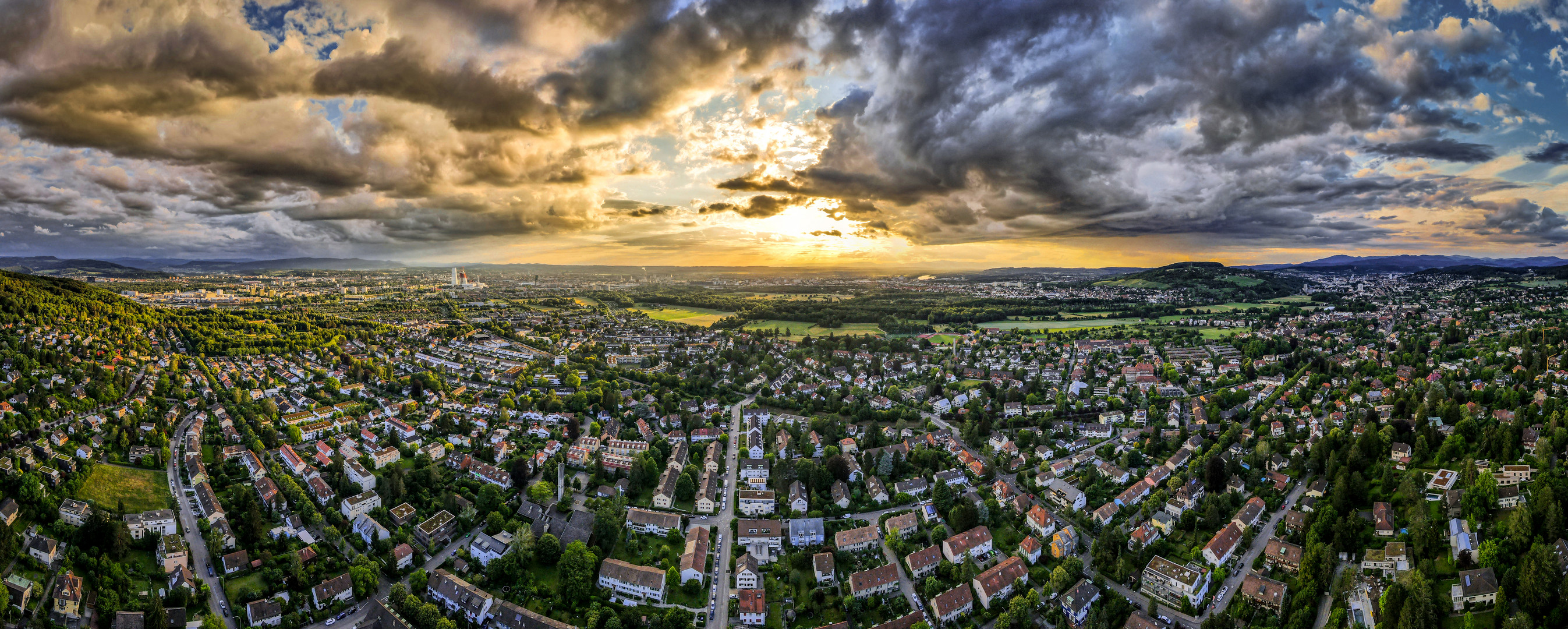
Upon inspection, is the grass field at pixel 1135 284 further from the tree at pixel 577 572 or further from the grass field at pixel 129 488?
the grass field at pixel 129 488

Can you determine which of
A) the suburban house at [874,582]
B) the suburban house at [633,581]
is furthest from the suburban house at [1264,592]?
the suburban house at [633,581]

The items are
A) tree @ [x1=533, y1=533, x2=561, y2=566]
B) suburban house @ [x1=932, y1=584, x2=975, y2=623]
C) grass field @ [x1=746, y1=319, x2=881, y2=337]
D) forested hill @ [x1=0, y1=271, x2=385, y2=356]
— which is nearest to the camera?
suburban house @ [x1=932, y1=584, x2=975, y2=623]

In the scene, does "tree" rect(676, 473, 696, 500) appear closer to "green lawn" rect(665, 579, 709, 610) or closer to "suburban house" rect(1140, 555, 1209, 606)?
"green lawn" rect(665, 579, 709, 610)

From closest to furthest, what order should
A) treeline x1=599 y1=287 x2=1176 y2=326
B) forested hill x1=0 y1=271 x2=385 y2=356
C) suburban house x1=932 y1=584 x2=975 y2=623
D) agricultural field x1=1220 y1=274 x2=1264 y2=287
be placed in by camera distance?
suburban house x1=932 y1=584 x2=975 y2=623, forested hill x1=0 y1=271 x2=385 y2=356, treeline x1=599 y1=287 x2=1176 y2=326, agricultural field x1=1220 y1=274 x2=1264 y2=287

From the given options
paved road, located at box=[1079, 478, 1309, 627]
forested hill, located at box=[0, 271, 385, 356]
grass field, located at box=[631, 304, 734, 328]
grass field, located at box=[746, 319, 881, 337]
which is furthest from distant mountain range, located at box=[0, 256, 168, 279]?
paved road, located at box=[1079, 478, 1309, 627]

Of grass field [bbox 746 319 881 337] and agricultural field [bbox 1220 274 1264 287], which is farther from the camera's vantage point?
agricultural field [bbox 1220 274 1264 287]

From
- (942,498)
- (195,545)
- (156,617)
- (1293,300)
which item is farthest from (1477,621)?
(1293,300)

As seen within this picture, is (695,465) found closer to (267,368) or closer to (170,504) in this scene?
(170,504)

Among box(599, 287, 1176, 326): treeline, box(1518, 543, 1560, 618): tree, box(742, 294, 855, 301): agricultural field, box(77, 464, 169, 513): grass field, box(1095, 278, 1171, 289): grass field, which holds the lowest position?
box(77, 464, 169, 513): grass field
